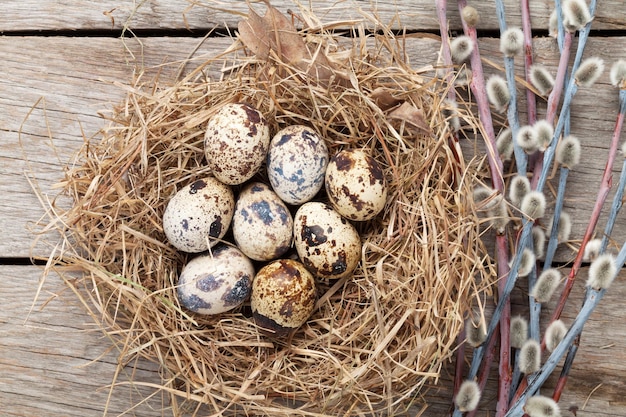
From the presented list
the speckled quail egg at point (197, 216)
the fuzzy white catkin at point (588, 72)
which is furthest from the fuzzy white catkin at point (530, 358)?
the speckled quail egg at point (197, 216)

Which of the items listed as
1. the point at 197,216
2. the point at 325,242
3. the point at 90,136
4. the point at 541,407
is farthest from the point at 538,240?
the point at 90,136

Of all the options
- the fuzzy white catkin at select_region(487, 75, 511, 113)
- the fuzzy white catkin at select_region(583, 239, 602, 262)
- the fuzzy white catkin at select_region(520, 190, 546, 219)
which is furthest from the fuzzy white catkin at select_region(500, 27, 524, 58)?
the fuzzy white catkin at select_region(583, 239, 602, 262)

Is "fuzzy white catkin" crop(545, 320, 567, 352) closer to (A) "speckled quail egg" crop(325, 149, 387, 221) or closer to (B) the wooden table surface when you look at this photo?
(B) the wooden table surface

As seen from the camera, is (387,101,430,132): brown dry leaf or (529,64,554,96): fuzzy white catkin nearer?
(387,101,430,132): brown dry leaf

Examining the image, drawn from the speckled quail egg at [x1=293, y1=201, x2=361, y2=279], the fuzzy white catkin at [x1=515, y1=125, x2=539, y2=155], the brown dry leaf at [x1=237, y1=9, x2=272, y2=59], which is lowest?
the speckled quail egg at [x1=293, y1=201, x2=361, y2=279]

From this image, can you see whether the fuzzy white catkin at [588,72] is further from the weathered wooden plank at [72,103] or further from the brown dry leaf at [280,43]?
the brown dry leaf at [280,43]

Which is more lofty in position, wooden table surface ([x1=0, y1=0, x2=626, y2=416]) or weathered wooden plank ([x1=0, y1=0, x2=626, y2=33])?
weathered wooden plank ([x1=0, y1=0, x2=626, y2=33])
